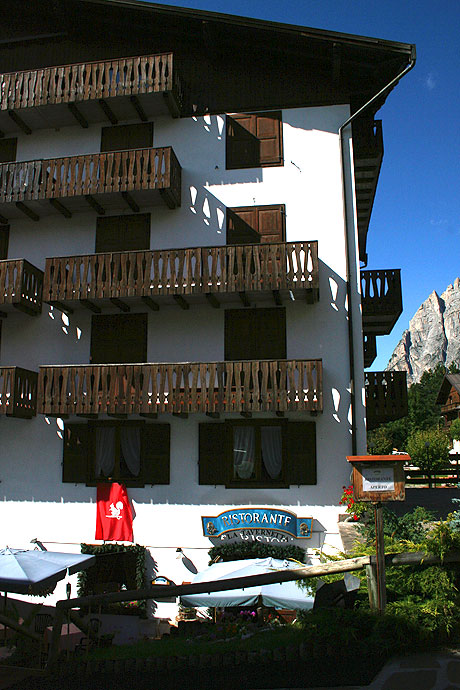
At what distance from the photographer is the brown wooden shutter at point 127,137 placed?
62.4 ft

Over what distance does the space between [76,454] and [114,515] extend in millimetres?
2148

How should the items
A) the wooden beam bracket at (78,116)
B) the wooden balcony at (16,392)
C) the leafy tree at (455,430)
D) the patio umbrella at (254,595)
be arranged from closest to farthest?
the patio umbrella at (254,595) → the wooden balcony at (16,392) → the wooden beam bracket at (78,116) → the leafy tree at (455,430)

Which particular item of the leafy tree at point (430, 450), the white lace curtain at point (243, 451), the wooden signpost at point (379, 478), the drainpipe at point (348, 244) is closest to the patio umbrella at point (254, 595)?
the white lace curtain at point (243, 451)

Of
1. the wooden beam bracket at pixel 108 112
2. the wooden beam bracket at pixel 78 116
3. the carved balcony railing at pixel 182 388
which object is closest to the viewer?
the carved balcony railing at pixel 182 388

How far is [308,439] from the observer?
16.3 meters

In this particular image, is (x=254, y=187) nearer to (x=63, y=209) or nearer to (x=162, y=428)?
(x=63, y=209)

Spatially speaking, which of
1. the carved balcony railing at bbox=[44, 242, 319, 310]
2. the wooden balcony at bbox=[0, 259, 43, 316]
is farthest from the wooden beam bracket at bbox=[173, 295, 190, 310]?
the wooden balcony at bbox=[0, 259, 43, 316]

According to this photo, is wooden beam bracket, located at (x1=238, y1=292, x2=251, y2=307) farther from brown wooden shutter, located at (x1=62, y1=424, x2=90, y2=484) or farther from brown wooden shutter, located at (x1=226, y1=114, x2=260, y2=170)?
brown wooden shutter, located at (x1=62, y1=424, x2=90, y2=484)

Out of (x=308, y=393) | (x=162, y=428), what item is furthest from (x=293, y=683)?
(x=162, y=428)

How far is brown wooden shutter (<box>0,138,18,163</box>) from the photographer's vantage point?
19.8 metres

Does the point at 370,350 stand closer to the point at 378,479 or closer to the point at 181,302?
the point at 181,302

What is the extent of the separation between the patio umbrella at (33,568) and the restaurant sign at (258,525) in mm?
3499

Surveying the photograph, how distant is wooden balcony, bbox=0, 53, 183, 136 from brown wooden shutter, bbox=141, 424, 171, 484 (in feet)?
32.8

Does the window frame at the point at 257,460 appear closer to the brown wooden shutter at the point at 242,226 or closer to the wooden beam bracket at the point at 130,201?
the brown wooden shutter at the point at 242,226
